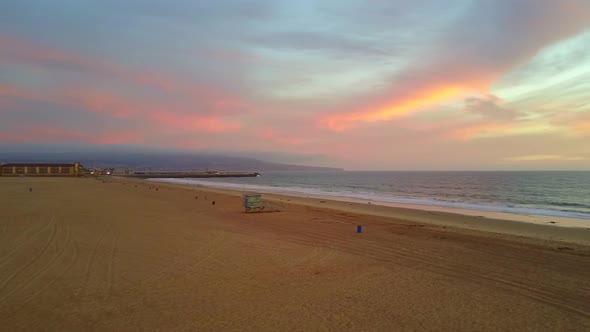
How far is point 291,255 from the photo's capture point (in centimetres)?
947

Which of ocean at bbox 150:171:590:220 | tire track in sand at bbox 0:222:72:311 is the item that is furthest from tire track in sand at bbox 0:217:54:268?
ocean at bbox 150:171:590:220

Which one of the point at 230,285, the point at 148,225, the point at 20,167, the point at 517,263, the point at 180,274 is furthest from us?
the point at 20,167

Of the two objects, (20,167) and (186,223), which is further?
(20,167)

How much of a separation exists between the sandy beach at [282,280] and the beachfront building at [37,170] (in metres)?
83.6

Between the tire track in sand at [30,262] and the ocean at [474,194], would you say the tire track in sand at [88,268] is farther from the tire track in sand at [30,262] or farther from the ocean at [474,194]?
the ocean at [474,194]

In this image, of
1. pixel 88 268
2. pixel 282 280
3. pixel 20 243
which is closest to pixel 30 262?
pixel 88 268

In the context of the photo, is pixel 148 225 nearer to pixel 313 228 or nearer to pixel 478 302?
pixel 313 228

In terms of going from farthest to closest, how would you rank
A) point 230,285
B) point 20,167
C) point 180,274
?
point 20,167
point 180,274
point 230,285

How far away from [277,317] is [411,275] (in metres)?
3.69

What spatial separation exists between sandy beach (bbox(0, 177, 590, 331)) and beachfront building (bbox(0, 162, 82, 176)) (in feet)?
274

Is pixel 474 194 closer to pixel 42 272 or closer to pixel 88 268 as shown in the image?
pixel 88 268

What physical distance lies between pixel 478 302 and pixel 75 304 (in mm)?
6668

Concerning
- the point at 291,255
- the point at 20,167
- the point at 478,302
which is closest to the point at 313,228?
the point at 291,255

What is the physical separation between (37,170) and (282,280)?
96110 millimetres
